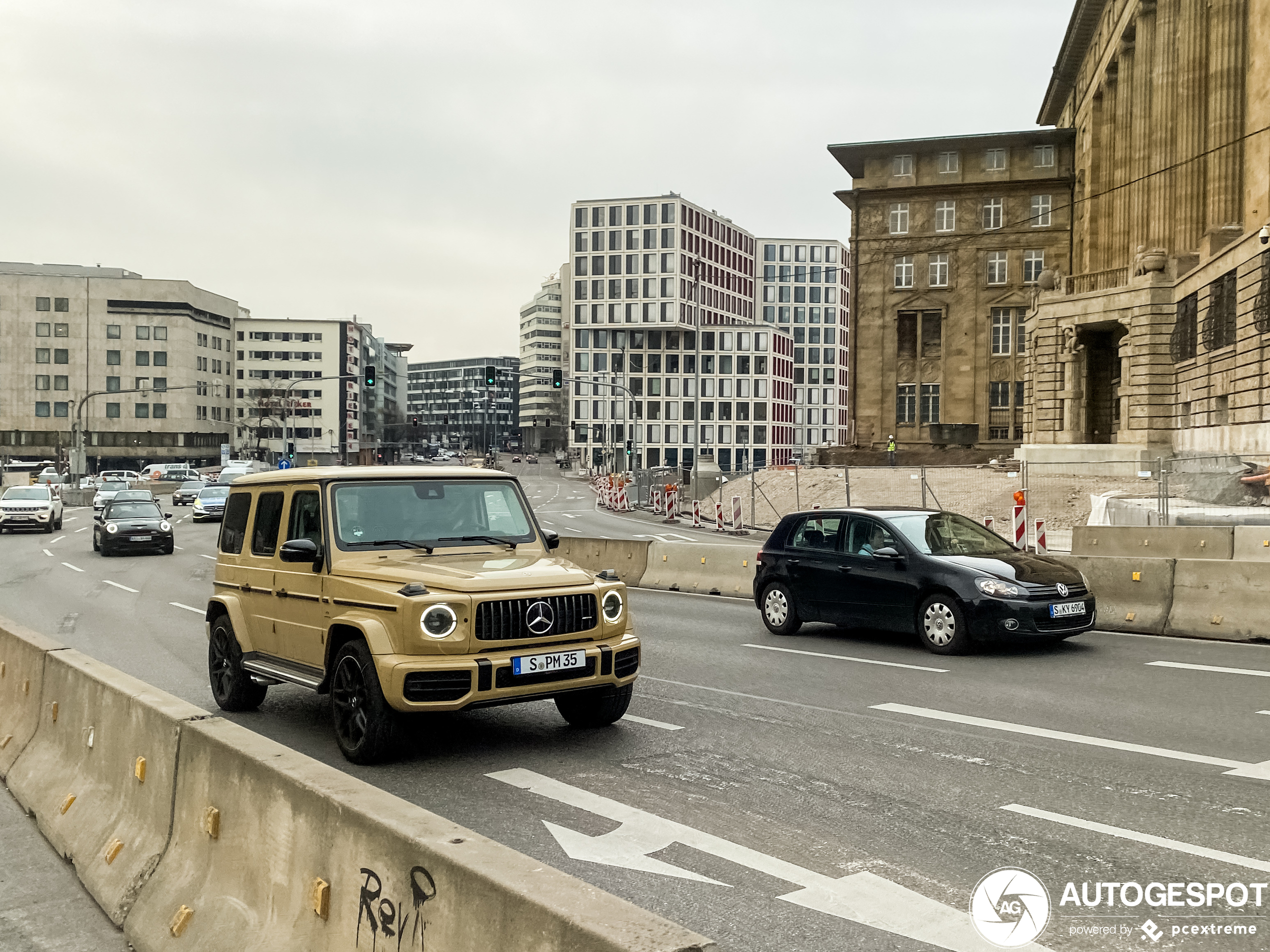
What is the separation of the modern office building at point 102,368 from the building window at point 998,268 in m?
82.2

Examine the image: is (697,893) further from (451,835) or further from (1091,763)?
(1091,763)

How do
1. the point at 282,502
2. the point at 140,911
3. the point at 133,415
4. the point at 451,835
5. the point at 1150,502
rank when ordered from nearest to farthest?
1. the point at 451,835
2. the point at 140,911
3. the point at 282,502
4. the point at 1150,502
5. the point at 133,415

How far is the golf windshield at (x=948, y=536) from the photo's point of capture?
12.5 metres

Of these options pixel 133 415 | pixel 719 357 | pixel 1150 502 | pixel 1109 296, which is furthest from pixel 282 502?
pixel 719 357

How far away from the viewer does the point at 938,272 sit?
74312 millimetres

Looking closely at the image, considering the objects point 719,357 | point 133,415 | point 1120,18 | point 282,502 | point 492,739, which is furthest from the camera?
point 719,357

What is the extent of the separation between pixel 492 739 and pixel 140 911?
3.60 m

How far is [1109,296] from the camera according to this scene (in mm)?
49000

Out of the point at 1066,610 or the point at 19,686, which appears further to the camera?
the point at 1066,610

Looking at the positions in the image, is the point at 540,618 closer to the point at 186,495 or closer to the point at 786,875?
the point at 786,875

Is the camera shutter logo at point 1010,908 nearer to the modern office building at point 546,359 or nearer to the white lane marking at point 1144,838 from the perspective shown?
the white lane marking at point 1144,838

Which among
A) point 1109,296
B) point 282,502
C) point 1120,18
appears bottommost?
point 282,502

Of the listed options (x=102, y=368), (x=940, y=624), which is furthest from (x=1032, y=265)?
(x=102, y=368)

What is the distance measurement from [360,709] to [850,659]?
6.08m
